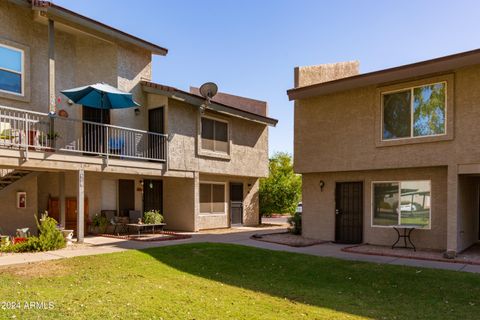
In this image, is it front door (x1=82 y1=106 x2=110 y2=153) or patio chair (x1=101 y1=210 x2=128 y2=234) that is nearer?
front door (x1=82 y1=106 x2=110 y2=153)

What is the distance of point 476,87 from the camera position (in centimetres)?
1093

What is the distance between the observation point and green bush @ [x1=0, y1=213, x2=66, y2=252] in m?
10.9

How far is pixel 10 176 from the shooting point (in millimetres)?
13289

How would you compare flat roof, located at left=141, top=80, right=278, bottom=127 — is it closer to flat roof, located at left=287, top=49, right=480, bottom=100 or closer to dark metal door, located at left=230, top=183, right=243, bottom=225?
dark metal door, located at left=230, top=183, right=243, bottom=225

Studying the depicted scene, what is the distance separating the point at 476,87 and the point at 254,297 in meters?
9.01

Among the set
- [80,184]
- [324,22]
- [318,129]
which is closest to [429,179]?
[318,129]

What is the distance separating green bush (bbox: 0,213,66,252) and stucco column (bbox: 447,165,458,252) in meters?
11.6

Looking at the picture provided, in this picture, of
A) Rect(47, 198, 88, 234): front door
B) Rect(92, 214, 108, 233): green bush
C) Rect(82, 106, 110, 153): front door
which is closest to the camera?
Rect(82, 106, 110, 153): front door

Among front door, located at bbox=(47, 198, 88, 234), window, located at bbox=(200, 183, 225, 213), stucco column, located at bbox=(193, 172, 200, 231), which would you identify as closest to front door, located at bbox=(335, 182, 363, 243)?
stucco column, located at bbox=(193, 172, 200, 231)

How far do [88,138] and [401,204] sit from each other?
38.1 ft

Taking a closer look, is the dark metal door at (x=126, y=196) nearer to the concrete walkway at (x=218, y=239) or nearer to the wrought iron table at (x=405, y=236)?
the concrete walkway at (x=218, y=239)

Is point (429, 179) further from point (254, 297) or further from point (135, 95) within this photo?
point (135, 95)

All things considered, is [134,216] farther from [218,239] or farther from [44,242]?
[44,242]

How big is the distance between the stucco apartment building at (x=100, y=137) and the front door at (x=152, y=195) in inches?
1.9
